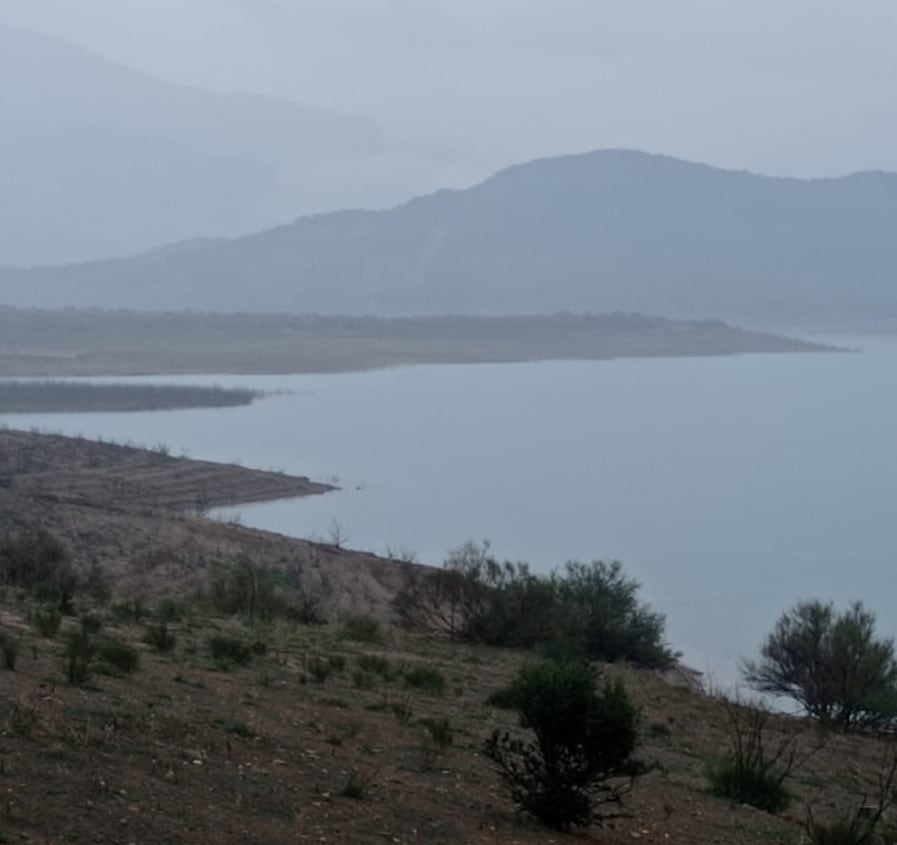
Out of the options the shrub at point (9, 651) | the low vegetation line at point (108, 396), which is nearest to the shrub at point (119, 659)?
the shrub at point (9, 651)

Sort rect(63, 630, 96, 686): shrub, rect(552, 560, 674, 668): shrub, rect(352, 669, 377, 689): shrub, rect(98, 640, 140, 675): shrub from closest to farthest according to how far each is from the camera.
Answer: rect(63, 630, 96, 686): shrub → rect(98, 640, 140, 675): shrub → rect(352, 669, 377, 689): shrub → rect(552, 560, 674, 668): shrub

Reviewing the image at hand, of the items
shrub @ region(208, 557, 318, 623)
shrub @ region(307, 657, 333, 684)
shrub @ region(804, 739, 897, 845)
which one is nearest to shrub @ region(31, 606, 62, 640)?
shrub @ region(307, 657, 333, 684)

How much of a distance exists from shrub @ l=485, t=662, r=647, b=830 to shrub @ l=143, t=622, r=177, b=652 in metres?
4.69

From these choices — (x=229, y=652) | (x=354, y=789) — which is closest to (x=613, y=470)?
(x=229, y=652)

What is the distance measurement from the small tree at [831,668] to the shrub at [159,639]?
22.0 ft

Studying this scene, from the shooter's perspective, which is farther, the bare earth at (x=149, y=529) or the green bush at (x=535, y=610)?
the bare earth at (x=149, y=529)

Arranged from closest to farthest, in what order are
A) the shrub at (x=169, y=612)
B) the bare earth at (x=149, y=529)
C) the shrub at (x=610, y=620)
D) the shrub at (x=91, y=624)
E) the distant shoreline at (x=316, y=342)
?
the shrub at (x=91, y=624)
the shrub at (x=169, y=612)
the shrub at (x=610, y=620)
the bare earth at (x=149, y=529)
the distant shoreline at (x=316, y=342)

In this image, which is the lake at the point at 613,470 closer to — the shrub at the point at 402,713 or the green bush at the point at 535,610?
the green bush at the point at 535,610

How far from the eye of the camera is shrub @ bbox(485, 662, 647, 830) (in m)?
7.60

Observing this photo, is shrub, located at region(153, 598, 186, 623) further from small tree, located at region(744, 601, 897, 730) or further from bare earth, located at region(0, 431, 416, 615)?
small tree, located at region(744, 601, 897, 730)

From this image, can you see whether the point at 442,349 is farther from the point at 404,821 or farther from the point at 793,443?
the point at 404,821

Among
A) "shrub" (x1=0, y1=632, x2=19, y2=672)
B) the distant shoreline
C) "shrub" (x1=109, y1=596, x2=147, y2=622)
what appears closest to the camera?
"shrub" (x1=0, y1=632, x2=19, y2=672)

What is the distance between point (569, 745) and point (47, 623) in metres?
5.31

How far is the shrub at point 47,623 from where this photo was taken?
11516 millimetres
